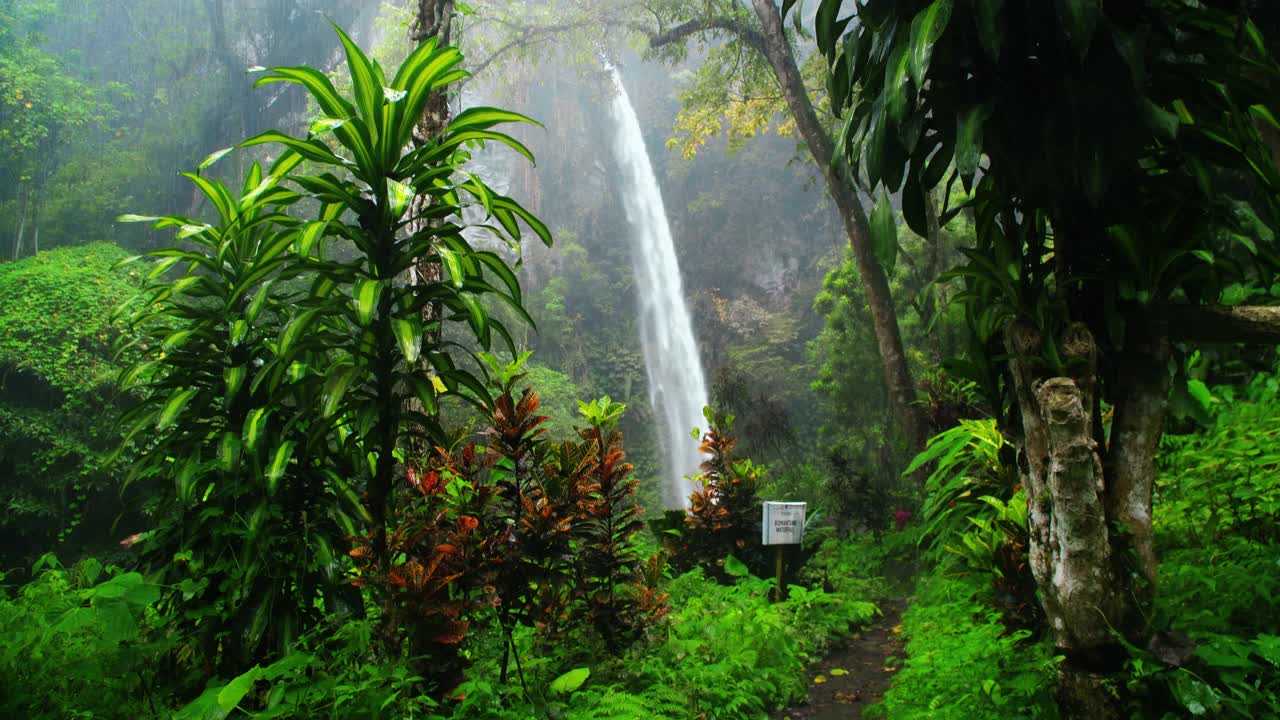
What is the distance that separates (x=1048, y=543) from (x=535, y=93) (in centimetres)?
2325

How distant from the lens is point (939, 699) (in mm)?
2059

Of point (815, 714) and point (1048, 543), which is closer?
point (1048, 543)

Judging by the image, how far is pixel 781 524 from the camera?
4219 mm

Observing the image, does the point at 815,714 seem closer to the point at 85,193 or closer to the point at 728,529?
the point at 728,529

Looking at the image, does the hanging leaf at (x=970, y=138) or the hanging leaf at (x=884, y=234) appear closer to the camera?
the hanging leaf at (x=970, y=138)

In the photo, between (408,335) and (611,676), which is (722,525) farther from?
(408,335)

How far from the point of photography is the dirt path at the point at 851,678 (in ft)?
9.65

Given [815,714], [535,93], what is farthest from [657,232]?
[815,714]

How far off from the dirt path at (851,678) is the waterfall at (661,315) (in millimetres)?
12316

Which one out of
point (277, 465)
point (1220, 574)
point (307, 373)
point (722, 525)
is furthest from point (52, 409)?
point (1220, 574)

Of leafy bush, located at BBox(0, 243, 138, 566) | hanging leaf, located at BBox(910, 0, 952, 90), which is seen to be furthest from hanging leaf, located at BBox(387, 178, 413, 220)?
leafy bush, located at BBox(0, 243, 138, 566)

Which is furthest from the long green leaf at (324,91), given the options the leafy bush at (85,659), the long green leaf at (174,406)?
the leafy bush at (85,659)

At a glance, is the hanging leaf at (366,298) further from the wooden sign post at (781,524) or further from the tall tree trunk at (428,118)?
the wooden sign post at (781,524)

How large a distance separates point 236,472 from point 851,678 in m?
3.03
